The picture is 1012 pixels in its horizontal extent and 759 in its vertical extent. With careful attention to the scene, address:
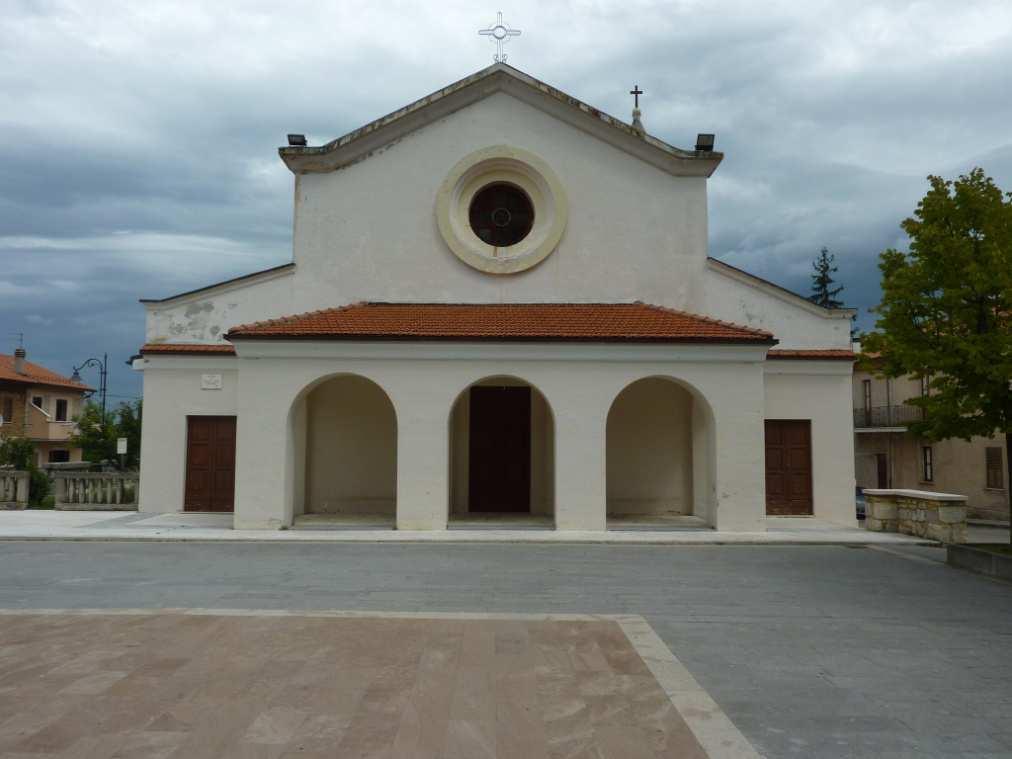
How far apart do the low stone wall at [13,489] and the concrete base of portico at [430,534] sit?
3927 millimetres

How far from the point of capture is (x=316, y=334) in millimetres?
14148

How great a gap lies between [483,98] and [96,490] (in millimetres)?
13593

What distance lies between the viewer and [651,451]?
16875 millimetres

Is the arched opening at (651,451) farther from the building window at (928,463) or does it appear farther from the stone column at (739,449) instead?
the building window at (928,463)

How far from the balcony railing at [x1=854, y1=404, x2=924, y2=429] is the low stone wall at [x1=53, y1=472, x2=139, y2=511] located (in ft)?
104

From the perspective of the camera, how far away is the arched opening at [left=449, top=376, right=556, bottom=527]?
54.9ft

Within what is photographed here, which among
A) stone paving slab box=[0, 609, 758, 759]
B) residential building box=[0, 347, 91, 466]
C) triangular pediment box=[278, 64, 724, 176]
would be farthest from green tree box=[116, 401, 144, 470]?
stone paving slab box=[0, 609, 758, 759]

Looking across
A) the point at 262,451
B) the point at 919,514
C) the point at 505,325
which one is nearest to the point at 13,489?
the point at 262,451

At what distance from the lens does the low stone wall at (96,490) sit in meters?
18.2

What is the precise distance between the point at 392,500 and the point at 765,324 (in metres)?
9.54

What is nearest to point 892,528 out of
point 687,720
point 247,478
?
point 687,720

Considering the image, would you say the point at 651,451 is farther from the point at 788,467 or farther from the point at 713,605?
the point at 713,605

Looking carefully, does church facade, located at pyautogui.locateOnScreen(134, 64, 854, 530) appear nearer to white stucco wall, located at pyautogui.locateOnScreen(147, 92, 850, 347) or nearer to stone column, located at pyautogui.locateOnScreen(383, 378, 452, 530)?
white stucco wall, located at pyautogui.locateOnScreen(147, 92, 850, 347)

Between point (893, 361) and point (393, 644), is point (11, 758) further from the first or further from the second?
point (893, 361)
